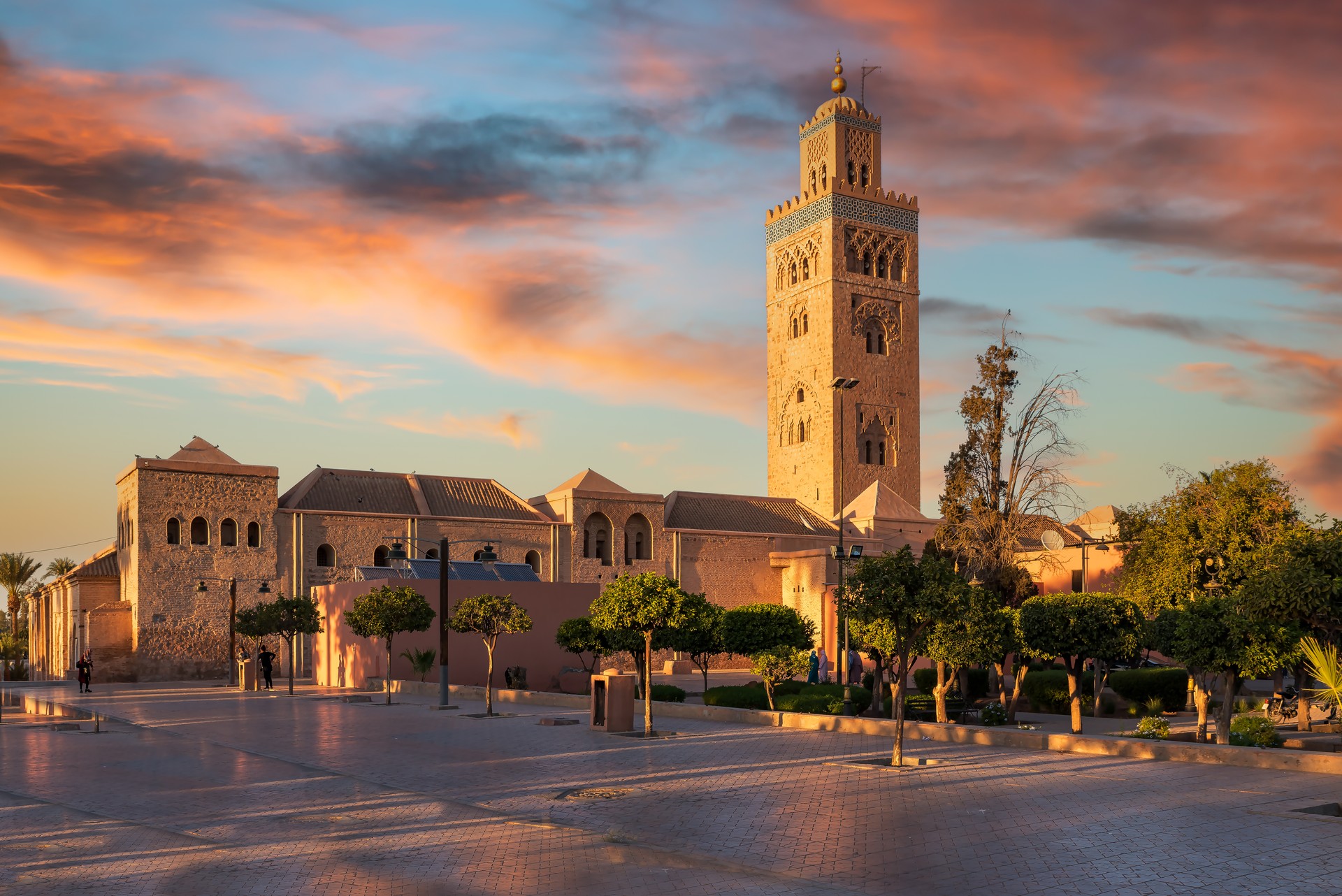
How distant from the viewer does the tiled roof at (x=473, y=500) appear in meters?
50.2

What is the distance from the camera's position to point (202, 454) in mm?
46969

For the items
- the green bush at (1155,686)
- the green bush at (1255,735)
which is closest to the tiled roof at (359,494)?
the green bush at (1155,686)

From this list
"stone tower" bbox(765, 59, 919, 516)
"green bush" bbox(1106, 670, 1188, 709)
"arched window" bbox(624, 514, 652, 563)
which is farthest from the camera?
"stone tower" bbox(765, 59, 919, 516)

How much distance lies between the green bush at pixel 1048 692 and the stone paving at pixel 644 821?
10048 mm

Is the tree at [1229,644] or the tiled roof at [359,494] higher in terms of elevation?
the tiled roof at [359,494]

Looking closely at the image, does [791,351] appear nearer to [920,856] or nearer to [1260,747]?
[1260,747]

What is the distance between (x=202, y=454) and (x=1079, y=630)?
121ft

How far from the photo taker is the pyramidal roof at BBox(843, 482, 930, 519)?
Result: 57.4 metres

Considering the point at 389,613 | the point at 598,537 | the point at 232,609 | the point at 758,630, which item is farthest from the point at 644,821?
the point at 598,537

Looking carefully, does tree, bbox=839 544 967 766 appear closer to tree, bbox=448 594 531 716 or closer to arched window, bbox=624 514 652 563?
tree, bbox=448 594 531 716

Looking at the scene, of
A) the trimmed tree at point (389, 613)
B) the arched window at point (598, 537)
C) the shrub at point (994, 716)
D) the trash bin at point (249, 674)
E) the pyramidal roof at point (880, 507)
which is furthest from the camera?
the pyramidal roof at point (880, 507)

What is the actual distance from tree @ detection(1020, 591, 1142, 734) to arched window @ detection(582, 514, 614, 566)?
30.9m

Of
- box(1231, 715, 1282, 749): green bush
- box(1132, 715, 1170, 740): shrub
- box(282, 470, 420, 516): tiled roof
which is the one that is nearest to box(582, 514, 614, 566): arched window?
box(282, 470, 420, 516): tiled roof

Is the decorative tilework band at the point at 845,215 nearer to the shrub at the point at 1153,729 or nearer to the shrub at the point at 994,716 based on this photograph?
the shrub at the point at 994,716
